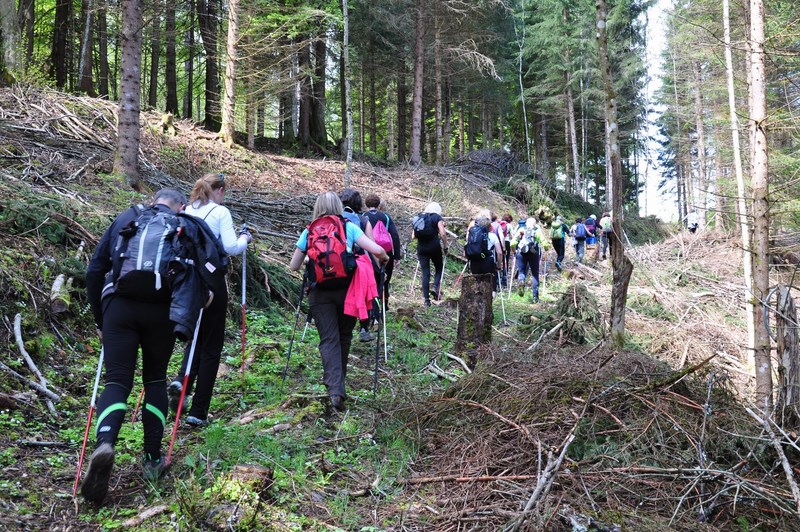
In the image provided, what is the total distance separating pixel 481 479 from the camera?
3689mm

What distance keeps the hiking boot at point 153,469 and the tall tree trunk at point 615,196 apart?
555cm

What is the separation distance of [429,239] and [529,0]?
26395 mm

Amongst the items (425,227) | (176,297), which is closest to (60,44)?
(425,227)

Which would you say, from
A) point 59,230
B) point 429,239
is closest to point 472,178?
point 429,239

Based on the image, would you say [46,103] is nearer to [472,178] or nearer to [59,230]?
[59,230]

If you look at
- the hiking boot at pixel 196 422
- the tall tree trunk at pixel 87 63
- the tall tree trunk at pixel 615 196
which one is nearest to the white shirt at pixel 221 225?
the hiking boot at pixel 196 422

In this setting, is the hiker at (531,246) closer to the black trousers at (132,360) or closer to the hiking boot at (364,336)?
the hiking boot at (364,336)

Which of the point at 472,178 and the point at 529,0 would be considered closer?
the point at 472,178

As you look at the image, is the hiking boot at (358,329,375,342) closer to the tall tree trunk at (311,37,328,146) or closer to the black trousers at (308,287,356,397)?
the black trousers at (308,287,356,397)

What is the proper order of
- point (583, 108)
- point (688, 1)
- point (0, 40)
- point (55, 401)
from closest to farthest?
point (55, 401), point (0, 40), point (688, 1), point (583, 108)

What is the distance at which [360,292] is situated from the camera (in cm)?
502

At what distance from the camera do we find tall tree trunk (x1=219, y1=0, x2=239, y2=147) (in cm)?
1622

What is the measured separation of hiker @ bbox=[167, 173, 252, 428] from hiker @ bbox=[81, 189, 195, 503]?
0.90 m

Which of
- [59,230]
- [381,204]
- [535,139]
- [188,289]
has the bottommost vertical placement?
[188,289]
